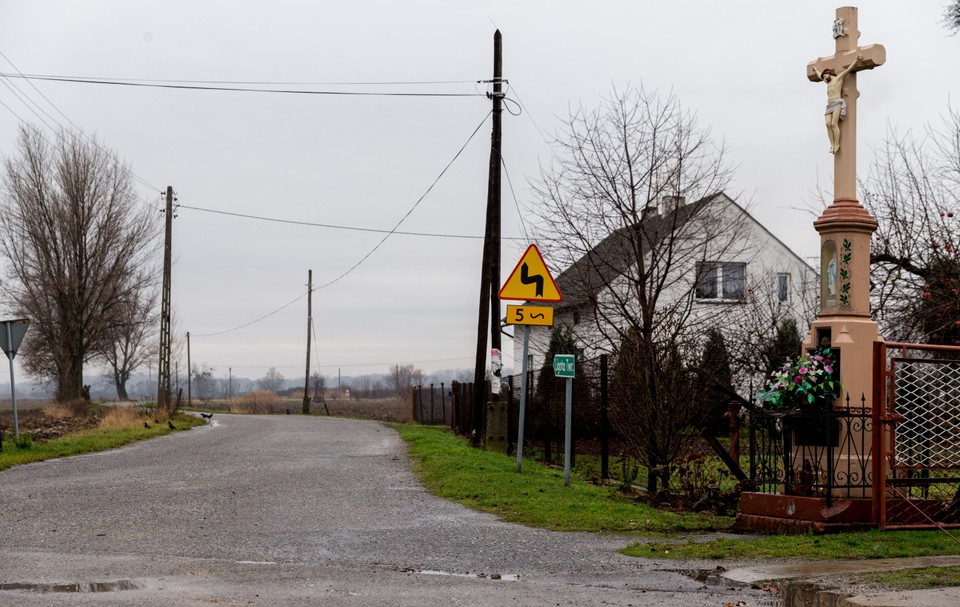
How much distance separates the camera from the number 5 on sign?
14.5 meters

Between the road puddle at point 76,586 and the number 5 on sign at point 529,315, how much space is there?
7.94 m

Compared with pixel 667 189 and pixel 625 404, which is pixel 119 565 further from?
pixel 667 189

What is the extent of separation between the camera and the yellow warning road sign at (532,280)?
47.2ft

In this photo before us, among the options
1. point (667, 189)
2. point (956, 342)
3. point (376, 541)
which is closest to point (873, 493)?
point (376, 541)

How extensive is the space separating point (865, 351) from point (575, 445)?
36.0 feet

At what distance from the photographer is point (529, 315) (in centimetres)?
1459

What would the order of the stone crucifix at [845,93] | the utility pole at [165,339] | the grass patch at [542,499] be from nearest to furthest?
the grass patch at [542,499], the stone crucifix at [845,93], the utility pole at [165,339]

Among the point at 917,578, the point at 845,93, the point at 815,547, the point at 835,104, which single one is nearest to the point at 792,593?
the point at 917,578

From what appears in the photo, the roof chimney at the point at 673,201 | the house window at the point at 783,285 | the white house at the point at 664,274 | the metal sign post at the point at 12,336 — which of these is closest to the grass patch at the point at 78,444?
the metal sign post at the point at 12,336

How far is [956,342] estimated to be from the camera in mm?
18172

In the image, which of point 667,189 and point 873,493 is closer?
point 873,493

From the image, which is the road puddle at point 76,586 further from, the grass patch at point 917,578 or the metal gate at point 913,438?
the metal gate at point 913,438

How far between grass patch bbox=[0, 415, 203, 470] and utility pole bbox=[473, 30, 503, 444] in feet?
25.4

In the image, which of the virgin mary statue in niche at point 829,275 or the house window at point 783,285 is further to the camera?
the house window at point 783,285
